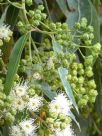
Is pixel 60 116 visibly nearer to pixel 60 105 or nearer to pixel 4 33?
pixel 60 105

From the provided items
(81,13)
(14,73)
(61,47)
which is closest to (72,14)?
(81,13)

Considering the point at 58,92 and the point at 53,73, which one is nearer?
the point at 53,73

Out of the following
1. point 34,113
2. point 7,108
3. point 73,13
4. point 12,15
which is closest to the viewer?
point 7,108

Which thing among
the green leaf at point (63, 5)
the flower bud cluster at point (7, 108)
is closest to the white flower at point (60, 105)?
the flower bud cluster at point (7, 108)

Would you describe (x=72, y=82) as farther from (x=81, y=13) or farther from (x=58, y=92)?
(x=81, y=13)

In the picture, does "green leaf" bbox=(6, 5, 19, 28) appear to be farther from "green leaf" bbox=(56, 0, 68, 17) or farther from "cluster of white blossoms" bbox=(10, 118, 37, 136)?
"cluster of white blossoms" bbox=(10, 118, 37, 136)

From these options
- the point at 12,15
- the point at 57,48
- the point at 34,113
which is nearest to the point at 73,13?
the point at 12,15

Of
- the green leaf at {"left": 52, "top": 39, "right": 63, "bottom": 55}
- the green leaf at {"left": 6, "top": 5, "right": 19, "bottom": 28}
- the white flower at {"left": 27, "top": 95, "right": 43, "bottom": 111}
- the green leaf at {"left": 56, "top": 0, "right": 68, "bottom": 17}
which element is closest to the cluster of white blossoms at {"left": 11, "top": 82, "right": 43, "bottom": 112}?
the white flower at {"left": 27, "top": 95, "right": 43, "bottom": 111}

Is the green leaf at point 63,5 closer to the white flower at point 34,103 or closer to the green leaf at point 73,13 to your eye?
the green leaf at point 73,13
